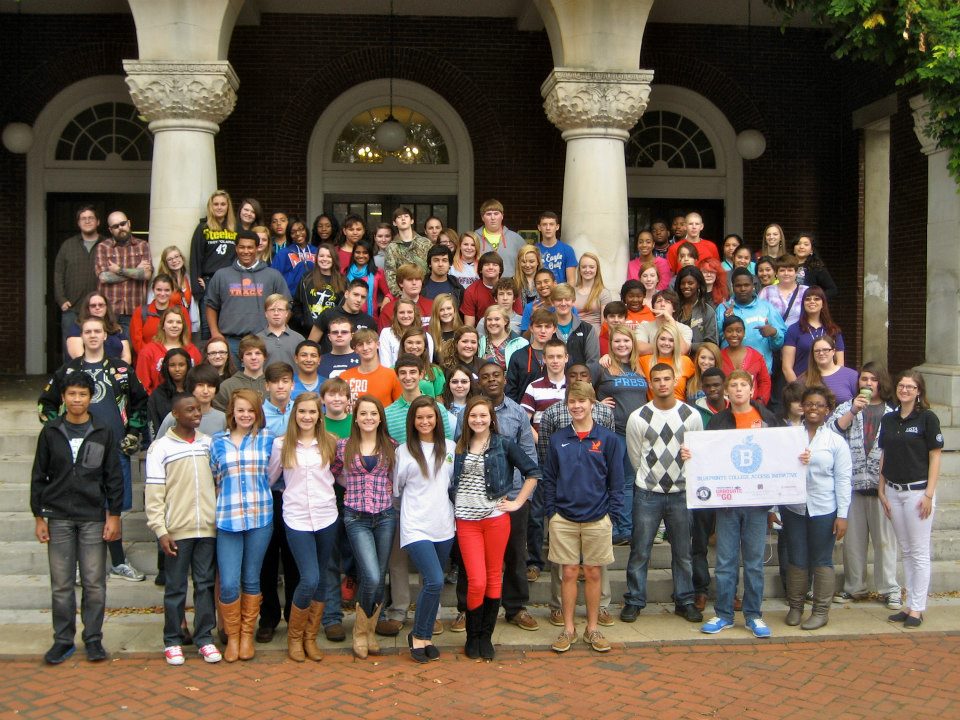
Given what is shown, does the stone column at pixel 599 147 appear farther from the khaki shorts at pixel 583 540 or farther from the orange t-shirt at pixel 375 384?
the khaki shorts at pixel 583 540

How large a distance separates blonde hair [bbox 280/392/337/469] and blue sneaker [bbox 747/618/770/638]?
3017mm

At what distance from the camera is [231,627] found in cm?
639

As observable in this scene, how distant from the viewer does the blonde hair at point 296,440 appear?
20.8 ft

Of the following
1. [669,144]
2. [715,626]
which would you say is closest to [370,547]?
[715,626]

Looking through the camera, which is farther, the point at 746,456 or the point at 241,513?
the point at 746,456

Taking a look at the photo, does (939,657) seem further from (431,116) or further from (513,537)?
(431,116)

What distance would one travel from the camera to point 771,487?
6930 millimetres

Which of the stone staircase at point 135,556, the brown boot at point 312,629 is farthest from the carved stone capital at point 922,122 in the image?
the brown boot at point 312,629

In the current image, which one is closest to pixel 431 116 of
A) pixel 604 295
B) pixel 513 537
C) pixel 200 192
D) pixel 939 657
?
pixel 200 192

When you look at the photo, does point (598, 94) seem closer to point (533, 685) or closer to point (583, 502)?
point (583, 502)

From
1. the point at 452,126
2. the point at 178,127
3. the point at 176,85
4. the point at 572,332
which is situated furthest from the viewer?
→ the point at 452,126

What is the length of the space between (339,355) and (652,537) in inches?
102

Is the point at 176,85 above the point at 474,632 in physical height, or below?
above

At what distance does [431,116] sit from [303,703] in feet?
33.9
